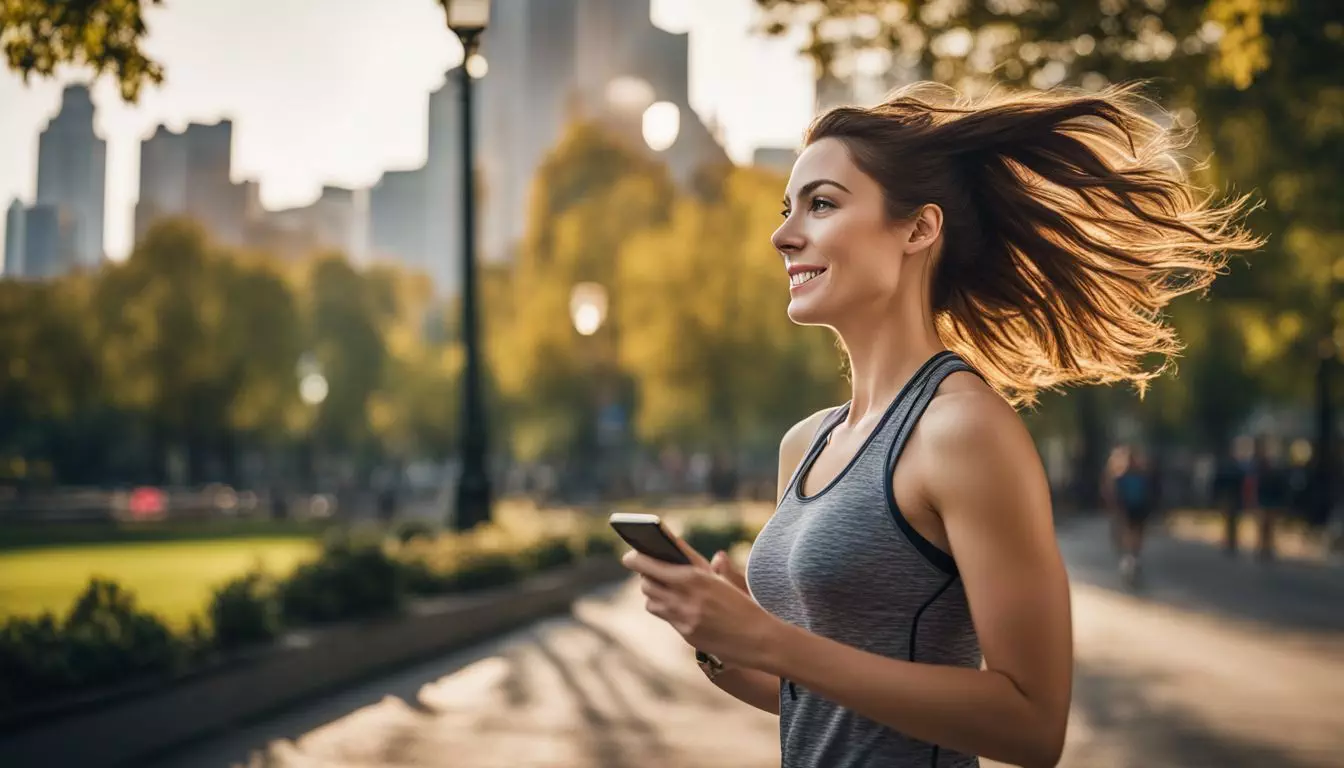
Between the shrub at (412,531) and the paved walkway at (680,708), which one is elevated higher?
the shrub at (412,531)

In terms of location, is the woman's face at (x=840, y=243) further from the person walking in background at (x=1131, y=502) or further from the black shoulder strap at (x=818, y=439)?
the person walking in background at (x=1131, y=502)

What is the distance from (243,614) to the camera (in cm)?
1046

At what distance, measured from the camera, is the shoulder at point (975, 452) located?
217 cm

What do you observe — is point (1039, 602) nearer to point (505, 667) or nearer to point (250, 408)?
point (505, 667)

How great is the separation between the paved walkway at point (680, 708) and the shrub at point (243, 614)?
0.75 metres

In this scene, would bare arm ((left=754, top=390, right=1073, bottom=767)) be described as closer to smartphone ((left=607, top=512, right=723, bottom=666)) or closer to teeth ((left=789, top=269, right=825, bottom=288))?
smartphone ((left=607, top=512, right=723, bottom=666))

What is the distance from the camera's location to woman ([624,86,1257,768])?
2.13 metres

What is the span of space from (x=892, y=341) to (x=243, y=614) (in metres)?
8.72

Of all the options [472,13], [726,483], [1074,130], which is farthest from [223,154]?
[1074,130]

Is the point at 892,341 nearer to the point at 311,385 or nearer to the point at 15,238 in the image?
the point at 15,238

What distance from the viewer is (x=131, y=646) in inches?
355

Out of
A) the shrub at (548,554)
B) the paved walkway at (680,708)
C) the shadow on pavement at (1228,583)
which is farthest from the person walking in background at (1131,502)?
the shrub at (548,554)

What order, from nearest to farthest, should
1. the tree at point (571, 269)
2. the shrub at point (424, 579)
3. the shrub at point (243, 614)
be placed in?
the shrub at point (243, 614) → the shrub at point (424, 579) → the tree at point (571, 269)

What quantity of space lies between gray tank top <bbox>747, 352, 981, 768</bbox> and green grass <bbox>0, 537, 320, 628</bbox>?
1071 cm
